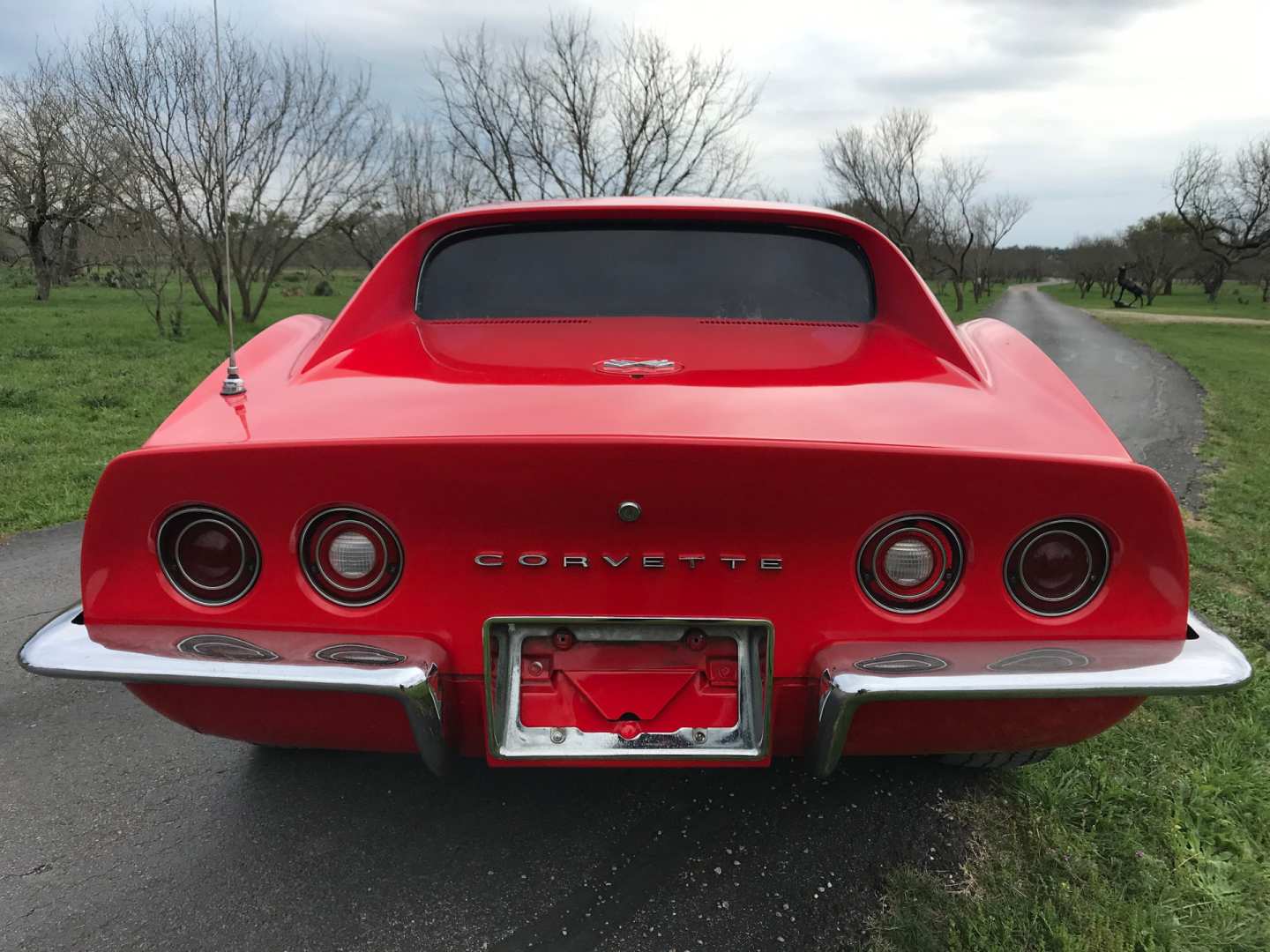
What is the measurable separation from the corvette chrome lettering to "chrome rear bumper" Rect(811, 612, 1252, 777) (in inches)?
9.3

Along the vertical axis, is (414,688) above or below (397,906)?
above

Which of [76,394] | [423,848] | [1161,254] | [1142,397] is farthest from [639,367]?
[1161,254]

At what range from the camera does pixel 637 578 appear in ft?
5.11

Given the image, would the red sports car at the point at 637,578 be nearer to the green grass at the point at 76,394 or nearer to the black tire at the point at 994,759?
the black tire at the point at 994,759

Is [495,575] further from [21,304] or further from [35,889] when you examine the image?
[21,304]

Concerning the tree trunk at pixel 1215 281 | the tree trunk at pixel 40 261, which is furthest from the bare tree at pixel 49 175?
the tree trunk at pixel 1215 281

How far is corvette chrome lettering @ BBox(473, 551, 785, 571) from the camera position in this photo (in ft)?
5.07

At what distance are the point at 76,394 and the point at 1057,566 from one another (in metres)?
10.2

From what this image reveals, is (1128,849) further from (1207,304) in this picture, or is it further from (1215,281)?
(1215,281)

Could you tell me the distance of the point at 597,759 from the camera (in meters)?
1.53

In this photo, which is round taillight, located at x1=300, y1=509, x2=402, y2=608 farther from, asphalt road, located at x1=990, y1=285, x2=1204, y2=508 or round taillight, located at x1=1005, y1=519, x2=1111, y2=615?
asphalt road, located at x1=990, y1=285, x2=1204, y2=508

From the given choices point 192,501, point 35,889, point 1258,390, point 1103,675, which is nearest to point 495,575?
point 192,501

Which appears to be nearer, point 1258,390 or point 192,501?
point 192,501

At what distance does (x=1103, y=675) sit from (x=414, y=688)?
129 cm
